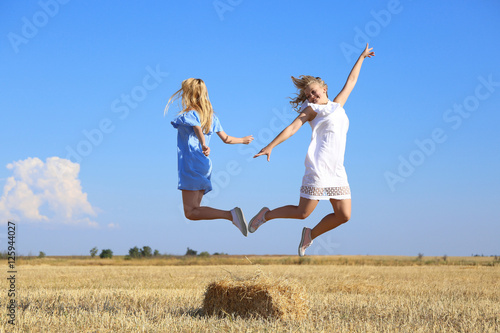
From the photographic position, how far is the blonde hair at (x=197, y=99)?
6.71 m

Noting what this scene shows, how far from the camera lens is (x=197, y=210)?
6598 mm

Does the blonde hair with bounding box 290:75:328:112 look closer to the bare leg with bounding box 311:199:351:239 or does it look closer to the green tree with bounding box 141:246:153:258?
the bare leg with bounding box 311:199:351:239

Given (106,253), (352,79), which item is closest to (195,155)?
(352,79)

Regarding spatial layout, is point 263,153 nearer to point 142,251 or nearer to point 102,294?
point 102,294

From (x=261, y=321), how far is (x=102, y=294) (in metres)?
4.88

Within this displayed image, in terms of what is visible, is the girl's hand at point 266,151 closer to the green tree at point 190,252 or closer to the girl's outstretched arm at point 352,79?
the girl's outstretched arm at point 352,79

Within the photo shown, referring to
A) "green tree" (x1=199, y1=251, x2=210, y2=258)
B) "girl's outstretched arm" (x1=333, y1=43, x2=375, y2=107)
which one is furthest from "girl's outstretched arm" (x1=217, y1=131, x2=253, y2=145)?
"green tree" (x1=199, y1=251, x2=210, y2=258)

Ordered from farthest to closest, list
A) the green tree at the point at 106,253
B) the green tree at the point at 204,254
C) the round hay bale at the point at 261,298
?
the green tree at the point at 106,253
the green tree at the point at 204,254
the round hay bale at the point at 261,298

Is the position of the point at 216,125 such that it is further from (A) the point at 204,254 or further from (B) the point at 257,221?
(A) the point at 204,254

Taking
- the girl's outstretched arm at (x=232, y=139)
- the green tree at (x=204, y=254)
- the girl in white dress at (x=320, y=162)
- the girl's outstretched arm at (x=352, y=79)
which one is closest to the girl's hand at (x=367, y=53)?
the girl's outstretched arm at (x=352, y=79)

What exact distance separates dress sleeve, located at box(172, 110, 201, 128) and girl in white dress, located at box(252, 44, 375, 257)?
3.75ft

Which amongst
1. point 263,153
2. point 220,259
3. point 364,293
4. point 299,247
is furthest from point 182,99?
point 220,259

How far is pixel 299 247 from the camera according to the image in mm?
6699

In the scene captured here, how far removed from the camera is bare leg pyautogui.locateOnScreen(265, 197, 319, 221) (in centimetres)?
616
